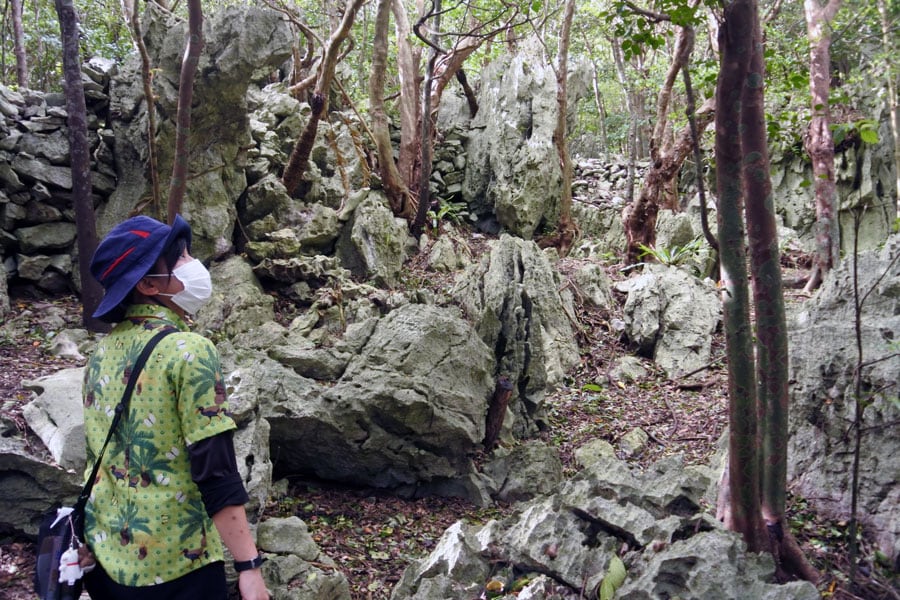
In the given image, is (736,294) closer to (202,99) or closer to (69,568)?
(69,568)

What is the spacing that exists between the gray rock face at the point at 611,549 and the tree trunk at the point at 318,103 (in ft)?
24.5

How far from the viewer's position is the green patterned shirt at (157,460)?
191cm

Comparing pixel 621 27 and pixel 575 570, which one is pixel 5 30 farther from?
pixel 575 570

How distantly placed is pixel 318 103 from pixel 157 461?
8.52 metres

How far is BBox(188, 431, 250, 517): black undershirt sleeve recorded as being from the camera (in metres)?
1.87

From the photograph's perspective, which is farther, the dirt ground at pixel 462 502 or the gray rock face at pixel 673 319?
the gray rock face at pixel 673 319

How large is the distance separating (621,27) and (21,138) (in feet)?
25.1

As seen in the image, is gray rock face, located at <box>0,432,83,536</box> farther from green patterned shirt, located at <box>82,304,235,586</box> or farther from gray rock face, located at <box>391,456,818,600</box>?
green patterned shirt, located at <box>82,304,235,586</box>

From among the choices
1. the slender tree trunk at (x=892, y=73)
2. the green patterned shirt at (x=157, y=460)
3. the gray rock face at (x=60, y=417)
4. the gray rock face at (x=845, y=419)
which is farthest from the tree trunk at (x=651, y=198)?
the green patterned shirt at (x=157, y=460)

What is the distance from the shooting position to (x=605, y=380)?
27.7ft

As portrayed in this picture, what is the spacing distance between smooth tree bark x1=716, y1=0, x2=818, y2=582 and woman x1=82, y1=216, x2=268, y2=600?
8.43ft

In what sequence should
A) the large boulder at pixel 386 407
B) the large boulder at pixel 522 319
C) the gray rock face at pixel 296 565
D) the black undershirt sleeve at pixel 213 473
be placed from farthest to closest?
the large boulder at pixel 522 319 < the large boulder at pixel 386 407 < the gray rock face at pixel 296 565 < the black undershirt sleeve at pixel 213 473

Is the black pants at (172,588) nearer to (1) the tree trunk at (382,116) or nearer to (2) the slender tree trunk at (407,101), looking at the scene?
(1) the tree trunk at (382,116)

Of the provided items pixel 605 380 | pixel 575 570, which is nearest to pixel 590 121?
pixel 605 380
